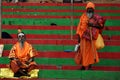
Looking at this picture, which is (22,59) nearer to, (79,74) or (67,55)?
(79,74)

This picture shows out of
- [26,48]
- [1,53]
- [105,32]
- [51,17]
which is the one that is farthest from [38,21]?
[26,48]

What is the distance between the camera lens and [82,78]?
11.1 meters

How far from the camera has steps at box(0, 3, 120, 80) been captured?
11312 mm

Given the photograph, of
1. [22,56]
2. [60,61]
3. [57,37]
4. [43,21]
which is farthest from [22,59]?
[43,21]

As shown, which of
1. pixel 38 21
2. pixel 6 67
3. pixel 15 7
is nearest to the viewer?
pixel 6 67

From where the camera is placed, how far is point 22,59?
36.7 ft

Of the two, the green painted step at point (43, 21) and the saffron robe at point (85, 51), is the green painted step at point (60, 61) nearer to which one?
the saffron robe at point (85, 51)

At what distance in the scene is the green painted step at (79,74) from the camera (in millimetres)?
11007

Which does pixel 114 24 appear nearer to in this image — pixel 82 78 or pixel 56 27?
pixel 56 27

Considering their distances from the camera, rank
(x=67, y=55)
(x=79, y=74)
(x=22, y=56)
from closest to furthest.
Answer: (x=79, y=74)
(x=22, y=56)
(x=67, y=55)

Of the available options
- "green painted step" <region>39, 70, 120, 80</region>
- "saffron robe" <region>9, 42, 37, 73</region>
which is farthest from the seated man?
"green painted step" <region>39, 70, 120, 80</region>

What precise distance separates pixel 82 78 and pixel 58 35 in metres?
3.82

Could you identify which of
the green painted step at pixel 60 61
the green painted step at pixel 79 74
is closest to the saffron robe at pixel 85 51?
the green painted step at pixel 79 74

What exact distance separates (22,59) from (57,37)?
12.0 feet
